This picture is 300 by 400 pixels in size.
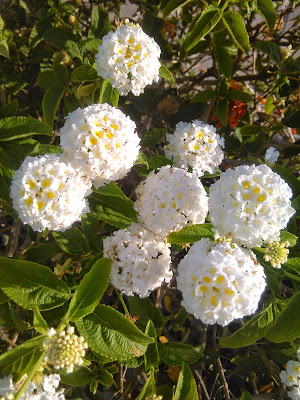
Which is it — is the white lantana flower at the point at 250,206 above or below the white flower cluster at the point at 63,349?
above

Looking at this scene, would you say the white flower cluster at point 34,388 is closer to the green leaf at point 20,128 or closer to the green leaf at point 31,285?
the green leaf at point 31,285

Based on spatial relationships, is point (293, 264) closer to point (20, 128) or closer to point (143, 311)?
point (143, 311)

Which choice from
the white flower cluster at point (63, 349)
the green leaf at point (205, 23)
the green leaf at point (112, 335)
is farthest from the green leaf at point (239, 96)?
the white flower cluster at point (63, 349)

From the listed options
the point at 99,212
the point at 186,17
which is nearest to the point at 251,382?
the point at 99,212

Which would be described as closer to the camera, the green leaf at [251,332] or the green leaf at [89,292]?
the green leaf at [89,292]

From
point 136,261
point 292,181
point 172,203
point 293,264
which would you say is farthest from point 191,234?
point 292,181

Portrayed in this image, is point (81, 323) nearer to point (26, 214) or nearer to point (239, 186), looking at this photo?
point (26, 214)

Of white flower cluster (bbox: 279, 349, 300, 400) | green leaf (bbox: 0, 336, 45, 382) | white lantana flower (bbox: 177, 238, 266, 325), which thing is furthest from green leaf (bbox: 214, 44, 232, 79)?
green leaf (bbox: 0, 336, 45, 382)
